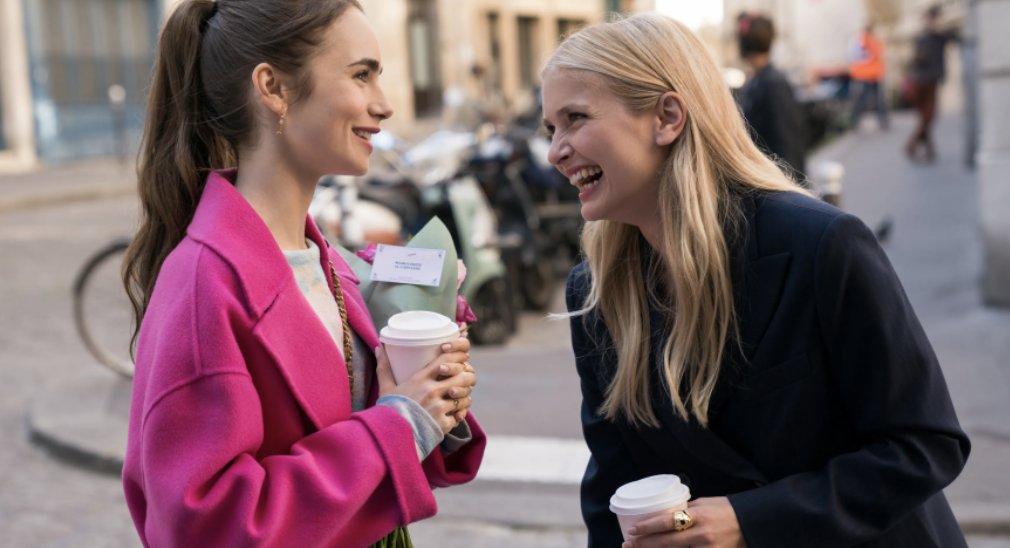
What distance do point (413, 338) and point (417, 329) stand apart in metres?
0.02

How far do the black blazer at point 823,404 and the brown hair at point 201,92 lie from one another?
0.85 metres

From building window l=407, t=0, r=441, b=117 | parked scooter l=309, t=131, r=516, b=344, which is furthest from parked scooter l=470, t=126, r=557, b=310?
building window l=407, t=0, r=441, b=117

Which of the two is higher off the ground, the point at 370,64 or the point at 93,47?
the point at 93,47

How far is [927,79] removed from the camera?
1502cm

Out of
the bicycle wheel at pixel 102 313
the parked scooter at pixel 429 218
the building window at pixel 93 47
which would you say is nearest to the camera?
the bicycle wheel at pixel 102 313

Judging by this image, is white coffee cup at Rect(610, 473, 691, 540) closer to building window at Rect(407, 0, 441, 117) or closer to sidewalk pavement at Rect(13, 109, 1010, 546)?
sidewalk pavement at Rect(13, 109, 1010, 546)

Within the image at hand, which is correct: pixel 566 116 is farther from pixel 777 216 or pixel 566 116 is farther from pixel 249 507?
pixel 249 507

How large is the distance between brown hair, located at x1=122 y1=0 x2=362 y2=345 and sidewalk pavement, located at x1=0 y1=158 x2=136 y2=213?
36.4 feet

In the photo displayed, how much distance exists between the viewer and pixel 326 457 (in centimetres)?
169

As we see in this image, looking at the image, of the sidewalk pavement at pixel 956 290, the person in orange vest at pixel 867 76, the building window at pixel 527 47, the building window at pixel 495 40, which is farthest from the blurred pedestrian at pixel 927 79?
the building window at pixel 527 47

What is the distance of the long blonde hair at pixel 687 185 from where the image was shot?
1845 millimetres

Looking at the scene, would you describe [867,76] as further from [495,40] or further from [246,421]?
[246,421]

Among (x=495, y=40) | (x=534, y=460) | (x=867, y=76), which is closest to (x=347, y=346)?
(x=534, y=460)

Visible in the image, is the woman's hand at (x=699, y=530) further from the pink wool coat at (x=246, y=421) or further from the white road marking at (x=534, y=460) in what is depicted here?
the white road marking at (x=534, y=460)
